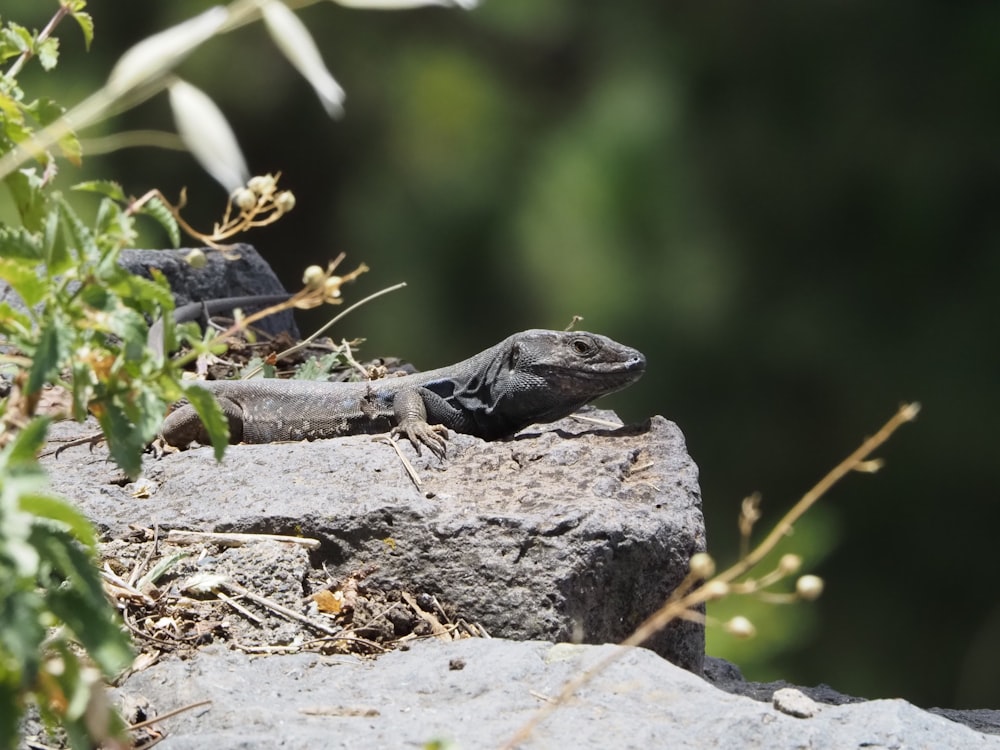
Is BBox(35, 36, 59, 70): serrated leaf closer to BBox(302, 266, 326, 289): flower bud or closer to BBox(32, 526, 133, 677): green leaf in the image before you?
BBox(302, 266, 326, 289): flower bud

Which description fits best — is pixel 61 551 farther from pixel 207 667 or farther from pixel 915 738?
pixel 915 738

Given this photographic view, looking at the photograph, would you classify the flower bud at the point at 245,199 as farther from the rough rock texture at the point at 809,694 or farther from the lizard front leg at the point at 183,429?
the lizard front leg at the point at 183,429

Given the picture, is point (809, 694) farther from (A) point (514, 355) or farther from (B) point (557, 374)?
(A) point (514, 355)

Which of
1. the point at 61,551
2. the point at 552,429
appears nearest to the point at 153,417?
the point at 61,551

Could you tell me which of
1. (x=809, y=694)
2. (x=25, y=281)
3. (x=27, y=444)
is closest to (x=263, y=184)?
(x=25, y=281)

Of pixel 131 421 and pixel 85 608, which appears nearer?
pixel 85 608

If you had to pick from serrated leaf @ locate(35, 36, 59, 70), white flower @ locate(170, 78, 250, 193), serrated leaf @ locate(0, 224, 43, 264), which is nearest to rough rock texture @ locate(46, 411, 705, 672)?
serrated leaf @ locate(35, 36, 59, 70)

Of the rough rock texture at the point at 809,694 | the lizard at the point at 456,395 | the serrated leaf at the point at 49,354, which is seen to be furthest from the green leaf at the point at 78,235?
the lizard at the point at 456,395
